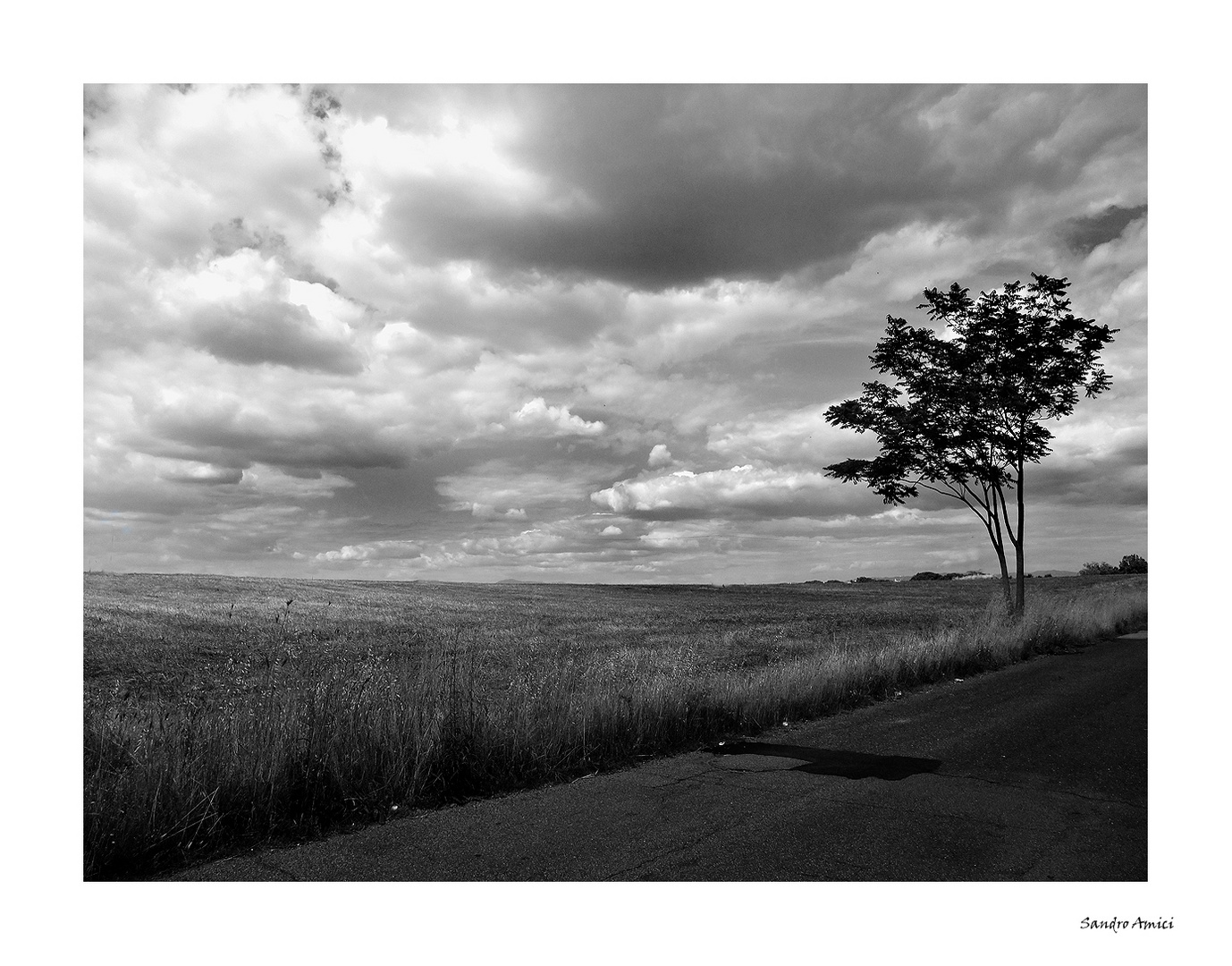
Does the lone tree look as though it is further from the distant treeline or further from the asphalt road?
the distant treeline

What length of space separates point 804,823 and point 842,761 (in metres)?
2.09

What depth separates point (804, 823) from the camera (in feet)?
17.4

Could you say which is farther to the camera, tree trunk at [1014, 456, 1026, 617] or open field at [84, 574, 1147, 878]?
tree trunk at [1014, 456, 1026, 617]

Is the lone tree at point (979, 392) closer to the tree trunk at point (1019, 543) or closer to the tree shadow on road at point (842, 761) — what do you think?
the tree trunk at point (1019, 543)

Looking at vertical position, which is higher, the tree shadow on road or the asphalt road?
the asphalt road

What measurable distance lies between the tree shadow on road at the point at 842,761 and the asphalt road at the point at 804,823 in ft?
0.08

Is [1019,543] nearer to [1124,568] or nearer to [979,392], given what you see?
[979,392]

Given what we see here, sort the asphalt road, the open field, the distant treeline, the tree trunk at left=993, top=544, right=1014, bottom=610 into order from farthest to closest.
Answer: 1. the distant treeline
2. the tree trunk at left=993, top=544, right=1014, bottom=610
3. the open field
4. the asphalt road

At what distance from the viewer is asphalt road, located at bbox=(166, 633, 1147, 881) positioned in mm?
4652

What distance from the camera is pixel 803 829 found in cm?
517

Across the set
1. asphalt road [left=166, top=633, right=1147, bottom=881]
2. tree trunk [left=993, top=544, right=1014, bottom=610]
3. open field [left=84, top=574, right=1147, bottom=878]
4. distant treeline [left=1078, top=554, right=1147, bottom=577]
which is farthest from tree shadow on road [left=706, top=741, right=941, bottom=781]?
distant treeline [left=1078, top=554, right=1147, bottom=577]

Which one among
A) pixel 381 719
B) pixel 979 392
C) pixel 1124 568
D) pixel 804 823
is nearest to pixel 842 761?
pixel 804 823

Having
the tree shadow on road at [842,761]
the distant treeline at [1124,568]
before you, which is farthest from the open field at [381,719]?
the distant treeline at [1124,568]

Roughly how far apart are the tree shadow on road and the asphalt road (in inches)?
0.9
